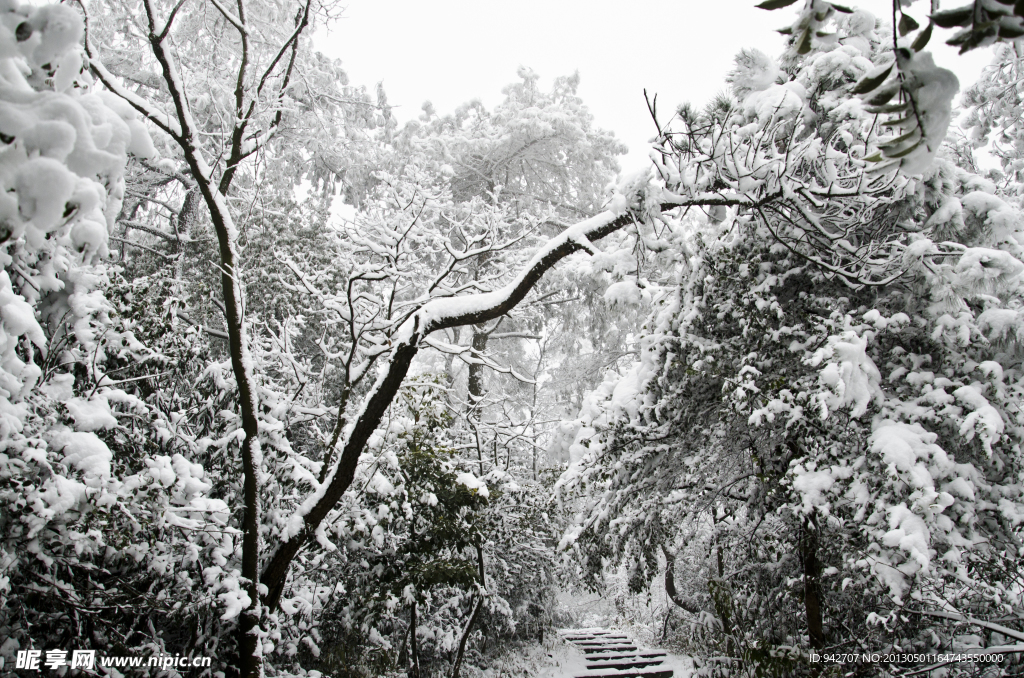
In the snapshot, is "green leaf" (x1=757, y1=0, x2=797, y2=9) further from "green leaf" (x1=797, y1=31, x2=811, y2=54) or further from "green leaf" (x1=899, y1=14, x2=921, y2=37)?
"green leaf" (x1=899, y1=14, x2=921, y2=37)

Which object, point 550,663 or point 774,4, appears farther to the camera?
point 550,663

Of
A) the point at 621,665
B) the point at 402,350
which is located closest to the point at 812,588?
the point at 402,350

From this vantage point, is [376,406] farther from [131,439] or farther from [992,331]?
[992,331]

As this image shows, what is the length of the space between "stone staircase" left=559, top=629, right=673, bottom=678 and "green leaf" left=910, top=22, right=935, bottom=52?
27.3ft

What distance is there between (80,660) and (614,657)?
7.93 meters

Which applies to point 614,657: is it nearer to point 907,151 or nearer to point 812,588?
point 812,588

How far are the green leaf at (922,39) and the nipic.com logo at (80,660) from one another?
14.1 ft

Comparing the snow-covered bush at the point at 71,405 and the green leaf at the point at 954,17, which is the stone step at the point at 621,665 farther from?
the green leaf at the point at 954,17

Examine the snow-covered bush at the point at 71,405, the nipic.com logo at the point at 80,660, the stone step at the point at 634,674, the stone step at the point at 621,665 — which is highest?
the snow-covered bush at the point at 71,405

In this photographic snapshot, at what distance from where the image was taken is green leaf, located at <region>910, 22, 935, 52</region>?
859 mm

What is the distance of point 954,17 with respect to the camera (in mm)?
736

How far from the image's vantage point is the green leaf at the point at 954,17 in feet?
2.41

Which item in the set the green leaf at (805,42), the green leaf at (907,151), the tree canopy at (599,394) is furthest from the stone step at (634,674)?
the green leaf at (805,42)

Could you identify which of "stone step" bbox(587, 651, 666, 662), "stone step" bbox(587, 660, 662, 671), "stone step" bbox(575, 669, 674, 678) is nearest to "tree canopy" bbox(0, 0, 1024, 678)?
"stone step" bbox(575, 669, 674, 678)
